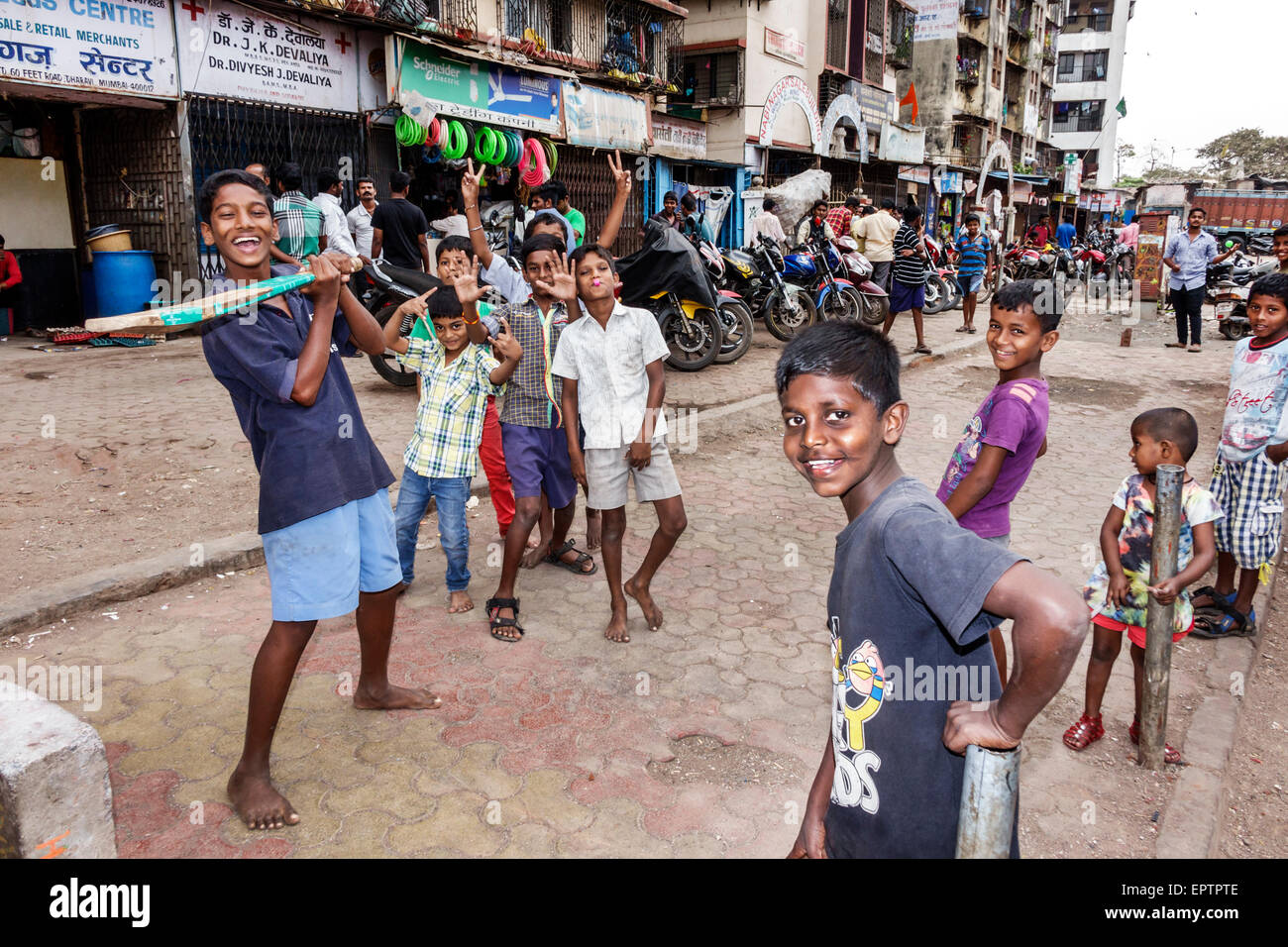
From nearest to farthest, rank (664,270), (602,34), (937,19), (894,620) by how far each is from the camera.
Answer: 1. (894,620)
2. (664,270)
3. (602,34)
4. (937,19)

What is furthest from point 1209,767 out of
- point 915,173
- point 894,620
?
point 915,173

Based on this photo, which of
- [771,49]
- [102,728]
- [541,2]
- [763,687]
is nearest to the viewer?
[102,728]

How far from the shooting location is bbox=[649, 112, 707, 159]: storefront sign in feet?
60.7

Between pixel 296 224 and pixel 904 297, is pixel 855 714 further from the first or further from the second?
pixel 904 297

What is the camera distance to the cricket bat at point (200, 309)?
6.65ft

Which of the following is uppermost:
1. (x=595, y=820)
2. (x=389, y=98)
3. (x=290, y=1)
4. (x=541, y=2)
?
(x=541, y=2)

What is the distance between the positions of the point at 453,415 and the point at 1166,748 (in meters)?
2.97

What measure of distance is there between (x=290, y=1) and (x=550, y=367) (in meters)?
9.28

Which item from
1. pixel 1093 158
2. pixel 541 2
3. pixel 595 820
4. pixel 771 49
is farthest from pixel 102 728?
pixel 1093 158

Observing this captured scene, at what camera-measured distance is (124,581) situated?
12.9 feet

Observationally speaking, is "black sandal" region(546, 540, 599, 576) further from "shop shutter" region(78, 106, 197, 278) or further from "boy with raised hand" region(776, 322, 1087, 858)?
"shop shutter" region(78, 106, 197, 278)

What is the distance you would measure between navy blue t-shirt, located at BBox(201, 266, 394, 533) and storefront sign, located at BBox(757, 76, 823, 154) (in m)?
20.0

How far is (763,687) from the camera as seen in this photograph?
3330 mm

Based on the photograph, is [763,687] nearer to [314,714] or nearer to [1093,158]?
[314,714]
